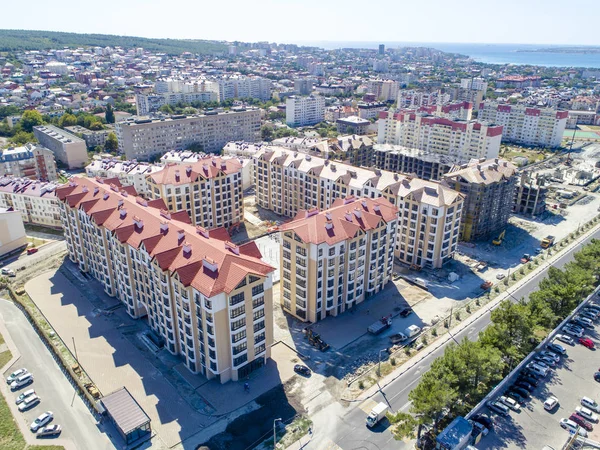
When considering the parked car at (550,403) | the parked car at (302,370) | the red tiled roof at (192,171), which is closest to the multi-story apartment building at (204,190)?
the red tiled roof at (192,171)

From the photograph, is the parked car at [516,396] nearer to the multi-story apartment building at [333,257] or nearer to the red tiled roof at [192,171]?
the multi-story apartment building at [333,257]

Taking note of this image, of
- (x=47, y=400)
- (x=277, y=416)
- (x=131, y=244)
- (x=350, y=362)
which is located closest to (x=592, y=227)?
(x=350, y=362)

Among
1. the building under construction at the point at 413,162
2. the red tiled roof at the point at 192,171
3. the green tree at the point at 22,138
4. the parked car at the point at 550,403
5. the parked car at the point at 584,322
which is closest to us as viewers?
the parked car at the point at 550,403

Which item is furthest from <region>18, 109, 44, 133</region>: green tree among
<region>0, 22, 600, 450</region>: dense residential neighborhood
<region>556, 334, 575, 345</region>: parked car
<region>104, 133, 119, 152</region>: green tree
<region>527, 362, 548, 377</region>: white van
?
<region>556, 334, 575, 345</region>: parked car

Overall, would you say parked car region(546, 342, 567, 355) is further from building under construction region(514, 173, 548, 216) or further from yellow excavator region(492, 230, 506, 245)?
building under construction region(514, 173, 548, 216)

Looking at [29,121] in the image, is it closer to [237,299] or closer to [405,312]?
[237,299]
